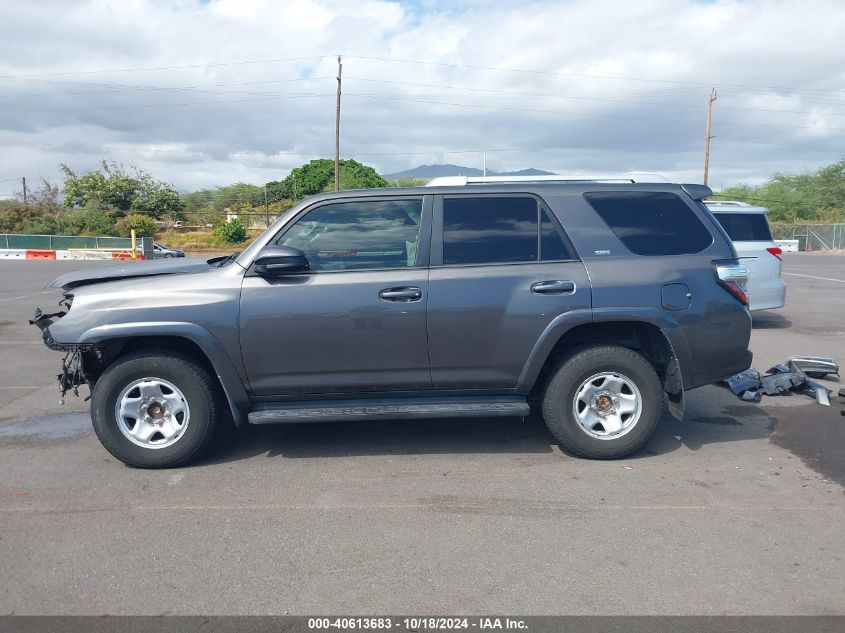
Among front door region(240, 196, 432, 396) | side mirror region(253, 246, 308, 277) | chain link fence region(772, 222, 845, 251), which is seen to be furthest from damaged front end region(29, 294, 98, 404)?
chain link fence region(772, 222, 845, 251)

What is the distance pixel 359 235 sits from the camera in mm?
5133

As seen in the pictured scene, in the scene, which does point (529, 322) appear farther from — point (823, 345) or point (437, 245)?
point (823, 345)

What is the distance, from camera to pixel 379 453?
5.39 m

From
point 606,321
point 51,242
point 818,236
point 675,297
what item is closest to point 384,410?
point 606,321

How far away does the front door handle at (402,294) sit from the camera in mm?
4926

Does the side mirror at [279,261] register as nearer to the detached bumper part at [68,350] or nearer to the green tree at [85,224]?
the detached bumper part at [68,350]

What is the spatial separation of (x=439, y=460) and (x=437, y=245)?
1563mm

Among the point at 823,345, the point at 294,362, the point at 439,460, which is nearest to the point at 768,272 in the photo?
the point at 823,345

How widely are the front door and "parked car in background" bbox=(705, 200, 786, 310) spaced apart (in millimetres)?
7080

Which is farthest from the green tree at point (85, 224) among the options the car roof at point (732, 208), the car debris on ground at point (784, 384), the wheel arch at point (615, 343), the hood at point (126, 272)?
the wheel arch at point (615, 343)

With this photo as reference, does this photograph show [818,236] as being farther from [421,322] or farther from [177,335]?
[177,335]

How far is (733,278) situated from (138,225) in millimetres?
51481

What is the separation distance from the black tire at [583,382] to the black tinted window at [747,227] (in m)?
6.51

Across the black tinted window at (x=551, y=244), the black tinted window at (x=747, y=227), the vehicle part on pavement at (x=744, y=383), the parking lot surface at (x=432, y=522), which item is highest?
the black tinted window at (x=747, y=227)
